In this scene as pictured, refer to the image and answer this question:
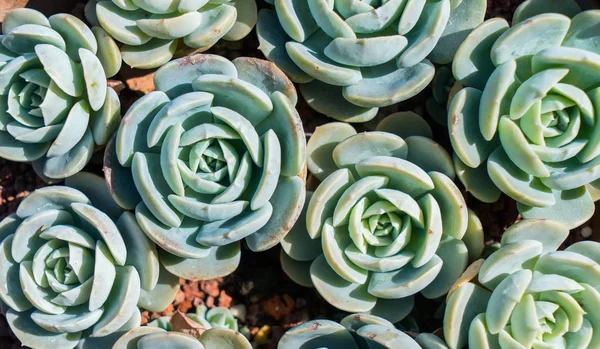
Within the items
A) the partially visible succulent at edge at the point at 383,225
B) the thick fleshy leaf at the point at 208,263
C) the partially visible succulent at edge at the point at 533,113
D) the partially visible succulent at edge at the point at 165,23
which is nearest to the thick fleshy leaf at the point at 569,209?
the partially visible succulent at edge at the point at 533,113

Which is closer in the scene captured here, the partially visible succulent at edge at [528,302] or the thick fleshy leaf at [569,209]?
the partially visible succulent at edge at [528,302]

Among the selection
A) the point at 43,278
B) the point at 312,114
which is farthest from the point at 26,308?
the point at 312,114

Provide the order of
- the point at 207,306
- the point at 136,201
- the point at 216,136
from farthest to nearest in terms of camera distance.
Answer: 1. the point at 207,306
2. the point at 136,201
3. the point at 216,136

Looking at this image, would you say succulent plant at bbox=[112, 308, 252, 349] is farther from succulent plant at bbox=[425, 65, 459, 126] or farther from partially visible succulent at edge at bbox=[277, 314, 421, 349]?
succulent plant at bbox=[425, 65, 459, 126]

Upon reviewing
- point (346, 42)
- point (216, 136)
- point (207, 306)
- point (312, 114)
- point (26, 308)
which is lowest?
point (207, 306)

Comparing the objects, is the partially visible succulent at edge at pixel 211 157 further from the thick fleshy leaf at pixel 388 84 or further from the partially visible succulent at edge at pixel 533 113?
the partially visible succulent at edge at pixel 533 113

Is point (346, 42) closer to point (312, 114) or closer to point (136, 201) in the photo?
point (312, 114)

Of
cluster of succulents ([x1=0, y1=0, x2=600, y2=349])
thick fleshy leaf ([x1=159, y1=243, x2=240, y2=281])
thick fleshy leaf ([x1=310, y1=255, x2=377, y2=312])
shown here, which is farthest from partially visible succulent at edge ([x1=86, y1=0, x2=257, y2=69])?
thick fleshy leaf ([x1=310, y1=255, x2=377, y2=312])

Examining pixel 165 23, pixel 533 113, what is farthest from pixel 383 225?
pixel 165 23
